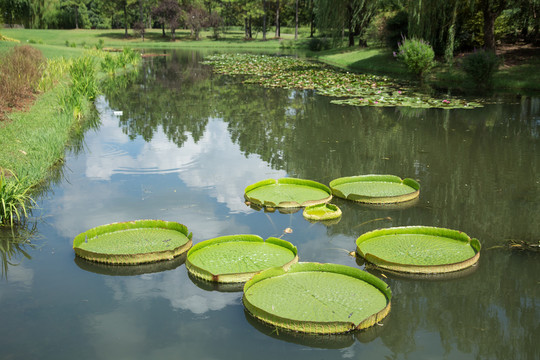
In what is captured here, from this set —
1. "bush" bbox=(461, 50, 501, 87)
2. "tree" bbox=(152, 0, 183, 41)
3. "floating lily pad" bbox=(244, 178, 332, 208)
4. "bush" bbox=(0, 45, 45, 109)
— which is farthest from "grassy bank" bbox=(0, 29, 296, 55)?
"floating lily pad" bbox=(244, 178, 332, 208)

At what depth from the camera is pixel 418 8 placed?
18.7 meters

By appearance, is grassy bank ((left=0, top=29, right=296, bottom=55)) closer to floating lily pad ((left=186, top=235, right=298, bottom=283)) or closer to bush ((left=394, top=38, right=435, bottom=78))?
bush ((left=394, top=38, right=435, bottom=78))

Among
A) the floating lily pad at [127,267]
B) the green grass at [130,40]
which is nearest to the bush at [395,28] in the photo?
the floating lily pad at [127,267]

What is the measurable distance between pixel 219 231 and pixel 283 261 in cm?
120

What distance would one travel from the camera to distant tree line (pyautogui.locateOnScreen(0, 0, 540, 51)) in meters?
18.4

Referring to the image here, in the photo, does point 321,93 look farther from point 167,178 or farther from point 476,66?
point 167,178

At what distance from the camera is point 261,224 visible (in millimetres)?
5484

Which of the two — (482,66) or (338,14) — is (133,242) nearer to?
(482,66)

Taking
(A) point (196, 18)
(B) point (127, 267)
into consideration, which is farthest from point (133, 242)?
(A) point (196, 18)

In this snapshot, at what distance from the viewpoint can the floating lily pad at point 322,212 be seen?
18.2 ft

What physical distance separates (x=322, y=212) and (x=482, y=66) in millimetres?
12946

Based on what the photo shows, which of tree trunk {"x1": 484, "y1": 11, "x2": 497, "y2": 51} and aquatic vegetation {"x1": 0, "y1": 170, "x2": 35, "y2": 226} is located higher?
tree trunk {"x1": 484, "y1": 11, "x2": 497, "y2": 51}

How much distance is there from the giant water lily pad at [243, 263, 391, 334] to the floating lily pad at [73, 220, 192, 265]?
112 centimetres

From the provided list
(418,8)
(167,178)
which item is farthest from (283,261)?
(418,8)
